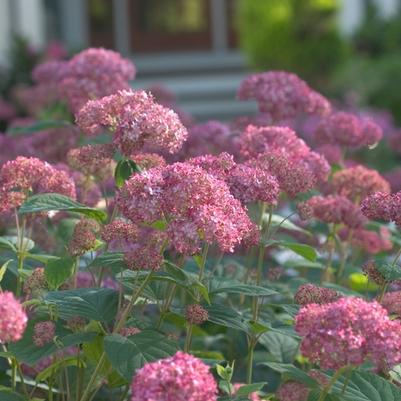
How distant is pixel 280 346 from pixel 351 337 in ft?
→ 4.06

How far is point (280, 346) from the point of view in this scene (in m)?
3.11

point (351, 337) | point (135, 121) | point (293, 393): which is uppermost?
point (135, 121)

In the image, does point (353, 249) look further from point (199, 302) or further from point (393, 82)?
point (393, 82)

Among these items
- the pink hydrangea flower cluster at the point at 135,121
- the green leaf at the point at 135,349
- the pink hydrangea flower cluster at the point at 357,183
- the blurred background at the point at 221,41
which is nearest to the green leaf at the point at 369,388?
the green leaf at the point at 135,349

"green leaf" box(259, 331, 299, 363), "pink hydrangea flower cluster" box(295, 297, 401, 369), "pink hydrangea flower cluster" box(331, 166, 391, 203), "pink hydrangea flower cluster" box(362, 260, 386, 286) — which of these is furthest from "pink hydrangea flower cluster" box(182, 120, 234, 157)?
"pink hydrangea flower cluster" box(295, 297, 401, 369)

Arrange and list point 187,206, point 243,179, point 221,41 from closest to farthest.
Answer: point 187,206
point 243,179
point 221,41

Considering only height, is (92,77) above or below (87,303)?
above

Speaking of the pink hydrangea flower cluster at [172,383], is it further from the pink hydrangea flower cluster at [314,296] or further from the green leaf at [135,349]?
the pink hydrangea flower cluster at [314,296]

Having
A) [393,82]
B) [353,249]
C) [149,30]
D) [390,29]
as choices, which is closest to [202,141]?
[353,249]

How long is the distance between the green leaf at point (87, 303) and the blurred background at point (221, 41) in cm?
877

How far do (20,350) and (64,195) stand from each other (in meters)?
0.37

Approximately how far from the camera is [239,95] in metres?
3.66

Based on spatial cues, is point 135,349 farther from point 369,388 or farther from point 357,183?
point 357,183

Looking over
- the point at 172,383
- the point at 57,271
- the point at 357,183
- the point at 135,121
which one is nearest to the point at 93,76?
the point at 357,183
